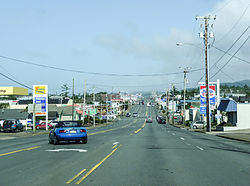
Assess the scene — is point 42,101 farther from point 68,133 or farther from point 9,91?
point 9,91

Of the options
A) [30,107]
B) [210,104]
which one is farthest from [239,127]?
[30,107]

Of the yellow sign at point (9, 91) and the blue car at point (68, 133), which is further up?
the yellow sign at point (9, 91)

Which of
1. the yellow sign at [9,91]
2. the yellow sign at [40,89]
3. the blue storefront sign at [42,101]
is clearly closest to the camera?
the blue storefront sign at [42,101]

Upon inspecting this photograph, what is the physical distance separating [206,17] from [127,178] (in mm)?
39119

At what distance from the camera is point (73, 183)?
8961mm

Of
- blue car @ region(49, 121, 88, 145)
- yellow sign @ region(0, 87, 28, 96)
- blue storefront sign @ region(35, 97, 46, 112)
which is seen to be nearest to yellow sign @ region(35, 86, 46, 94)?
blue storefront sign @ region(35, 97, 46, 112)

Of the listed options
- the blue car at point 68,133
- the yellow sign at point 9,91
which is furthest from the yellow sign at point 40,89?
the yellow sign at point 9,91

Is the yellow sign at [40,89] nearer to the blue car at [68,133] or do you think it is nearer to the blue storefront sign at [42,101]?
the blue storefront sign at [42,101]

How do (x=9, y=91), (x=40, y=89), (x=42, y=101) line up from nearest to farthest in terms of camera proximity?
(x=42, y=101) → (x=40, y=89) → (x=9, y=91)

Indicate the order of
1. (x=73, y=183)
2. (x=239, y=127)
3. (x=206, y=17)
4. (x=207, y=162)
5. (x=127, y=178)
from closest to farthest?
(x=73, y=183), (x=127, y=178), (x=207, y=162), (x=206, y=17), (x=239, y=127)

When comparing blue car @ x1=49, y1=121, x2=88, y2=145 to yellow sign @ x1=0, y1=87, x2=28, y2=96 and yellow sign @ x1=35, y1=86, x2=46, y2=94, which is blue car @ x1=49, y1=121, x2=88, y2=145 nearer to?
yellow sign @ x1=35, y1=86, x2=46, y2=94

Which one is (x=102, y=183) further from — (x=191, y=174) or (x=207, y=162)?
(x=207, y=162)

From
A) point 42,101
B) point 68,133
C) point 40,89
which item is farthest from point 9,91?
point 68,133

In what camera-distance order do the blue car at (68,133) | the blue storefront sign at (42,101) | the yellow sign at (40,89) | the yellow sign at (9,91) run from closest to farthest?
the blue car at (68,133) → the blue storefront sign at (42,101) → the yellow sign at (40,89) → the yellow sign at (9,91)
